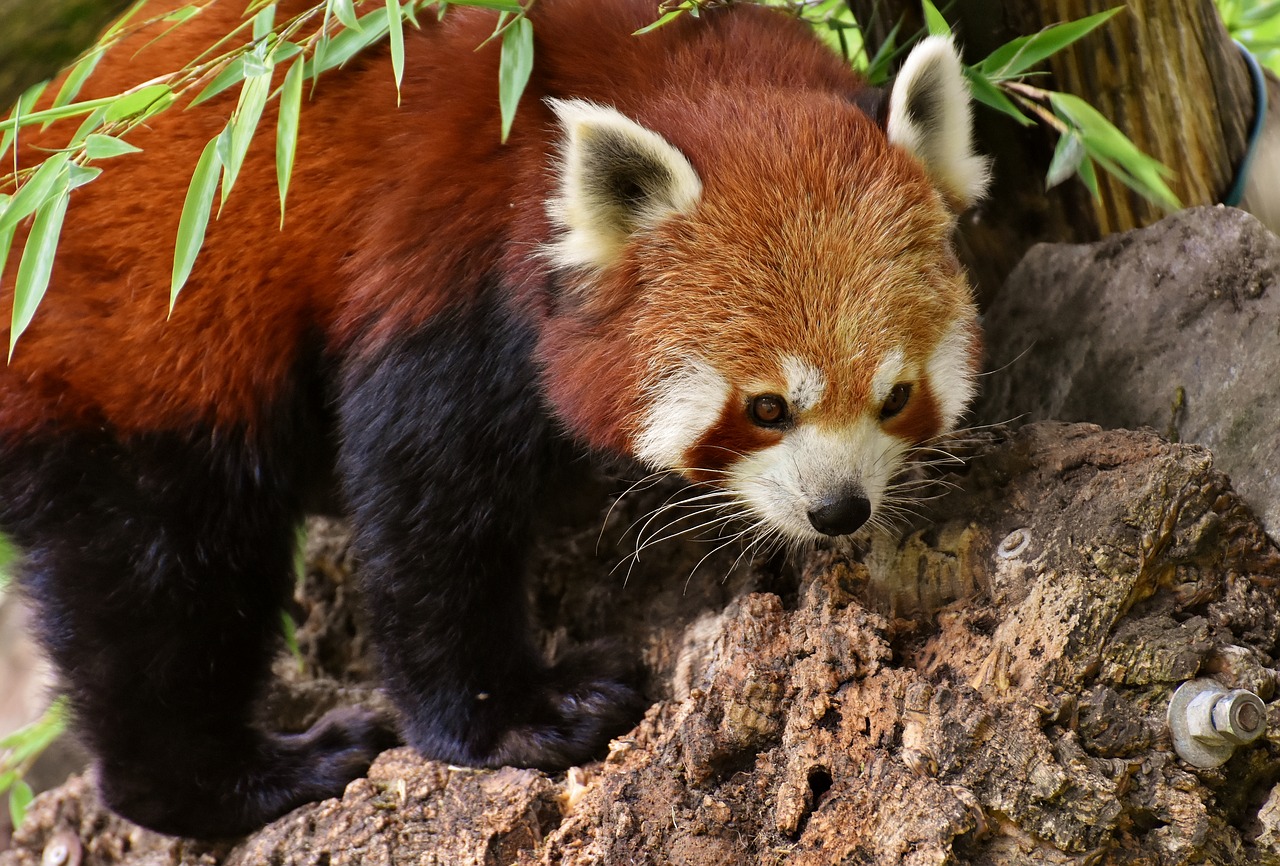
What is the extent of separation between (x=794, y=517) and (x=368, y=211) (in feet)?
4.21

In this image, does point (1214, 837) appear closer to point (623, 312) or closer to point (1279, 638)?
point (1279, 638)

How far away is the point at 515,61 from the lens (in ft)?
7.80

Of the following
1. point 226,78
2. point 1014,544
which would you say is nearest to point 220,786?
point 226,78

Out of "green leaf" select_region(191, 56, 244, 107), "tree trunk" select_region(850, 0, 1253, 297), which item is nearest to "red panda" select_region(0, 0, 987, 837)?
"green leaf" select_region(191, 56, 244, 107)

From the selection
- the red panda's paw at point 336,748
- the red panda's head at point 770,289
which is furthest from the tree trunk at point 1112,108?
the red panda's paw at point 336,748

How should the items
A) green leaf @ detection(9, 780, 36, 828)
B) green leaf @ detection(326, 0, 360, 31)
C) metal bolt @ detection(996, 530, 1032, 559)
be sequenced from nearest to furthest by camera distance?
green leaf @ detection(326, 0, 360, 31), metal bolt @ detection(996, 530, 1032, 559), green leaf @ detection(9, 780, 36, 828)

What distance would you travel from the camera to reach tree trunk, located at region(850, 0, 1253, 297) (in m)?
3.10

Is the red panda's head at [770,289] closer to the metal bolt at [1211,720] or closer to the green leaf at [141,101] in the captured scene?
the metal bolt at [1211,720]

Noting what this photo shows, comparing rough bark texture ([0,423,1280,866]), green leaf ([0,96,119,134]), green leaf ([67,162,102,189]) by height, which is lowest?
rough bark texture ([0,423,1280,866])

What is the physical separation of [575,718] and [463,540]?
20.2 inches

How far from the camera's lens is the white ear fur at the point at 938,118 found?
244cm

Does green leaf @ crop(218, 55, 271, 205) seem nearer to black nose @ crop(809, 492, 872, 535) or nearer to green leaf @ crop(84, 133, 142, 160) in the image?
green leaf @ crop(84, 133, 142, 160)

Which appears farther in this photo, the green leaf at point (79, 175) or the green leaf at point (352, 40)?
the green leaf at point (352, 40)

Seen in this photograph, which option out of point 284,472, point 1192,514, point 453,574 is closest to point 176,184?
point 284,472
